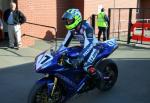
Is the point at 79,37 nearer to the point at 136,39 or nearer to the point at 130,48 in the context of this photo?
the point at 130,48

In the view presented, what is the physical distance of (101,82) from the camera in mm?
6945

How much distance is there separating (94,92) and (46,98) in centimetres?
170

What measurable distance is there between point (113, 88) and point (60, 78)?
211 centimetres

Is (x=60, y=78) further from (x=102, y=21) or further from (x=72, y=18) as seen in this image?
(x=102, y=21)

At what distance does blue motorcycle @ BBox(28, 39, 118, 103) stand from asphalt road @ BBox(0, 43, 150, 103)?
0.33 metres

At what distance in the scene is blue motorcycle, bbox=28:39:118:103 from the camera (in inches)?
229

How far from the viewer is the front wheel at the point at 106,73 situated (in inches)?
280

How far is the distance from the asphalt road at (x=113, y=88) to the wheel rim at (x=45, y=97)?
30.7 inches

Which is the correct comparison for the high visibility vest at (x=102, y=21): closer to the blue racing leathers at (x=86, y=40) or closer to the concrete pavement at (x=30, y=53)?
the concrete pavement at (x=30, y=53)

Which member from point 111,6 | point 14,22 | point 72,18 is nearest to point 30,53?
point 14,22

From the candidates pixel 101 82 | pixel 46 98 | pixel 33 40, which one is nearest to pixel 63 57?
pixel 46 98

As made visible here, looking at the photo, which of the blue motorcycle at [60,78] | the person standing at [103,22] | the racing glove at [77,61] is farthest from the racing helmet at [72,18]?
the person standing at [103,22]

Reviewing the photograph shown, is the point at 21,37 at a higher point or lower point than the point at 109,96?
higher

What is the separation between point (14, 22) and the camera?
12117 millimetres
